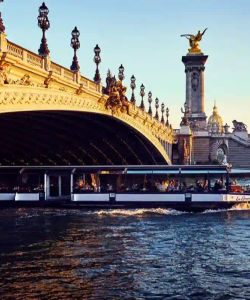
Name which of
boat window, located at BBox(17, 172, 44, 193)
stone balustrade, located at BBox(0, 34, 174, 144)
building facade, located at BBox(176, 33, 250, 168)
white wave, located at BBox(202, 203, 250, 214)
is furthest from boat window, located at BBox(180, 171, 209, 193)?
building facade, located at BBox(176, 33, 250, 168)

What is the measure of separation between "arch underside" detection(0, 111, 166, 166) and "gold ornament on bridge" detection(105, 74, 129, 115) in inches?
39.1

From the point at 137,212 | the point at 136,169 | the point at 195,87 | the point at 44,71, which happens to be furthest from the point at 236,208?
the point at 195,87

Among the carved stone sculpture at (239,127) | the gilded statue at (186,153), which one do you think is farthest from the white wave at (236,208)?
the carved stone sculpture at (239,127)

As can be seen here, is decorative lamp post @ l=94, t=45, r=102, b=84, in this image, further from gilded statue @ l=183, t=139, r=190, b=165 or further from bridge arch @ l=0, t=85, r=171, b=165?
gilded statue @ l=183, t=139, r=190, b=165

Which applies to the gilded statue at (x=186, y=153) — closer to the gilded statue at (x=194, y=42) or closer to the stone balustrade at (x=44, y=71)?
the gilded statue at (x=194, y=42)

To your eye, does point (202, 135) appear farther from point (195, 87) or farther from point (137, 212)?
point (137, 212)

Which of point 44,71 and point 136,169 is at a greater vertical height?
point 44,71

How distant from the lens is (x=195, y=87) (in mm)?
126562

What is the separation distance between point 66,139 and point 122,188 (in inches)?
270

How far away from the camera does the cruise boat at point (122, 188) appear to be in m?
36.9

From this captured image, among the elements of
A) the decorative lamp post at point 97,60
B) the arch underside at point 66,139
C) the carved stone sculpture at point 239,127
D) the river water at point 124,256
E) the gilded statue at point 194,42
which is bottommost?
the river water at point 124,256

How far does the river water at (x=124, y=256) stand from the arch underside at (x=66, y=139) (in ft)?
18.1

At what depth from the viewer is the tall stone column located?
12556cm

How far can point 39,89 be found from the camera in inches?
1049
